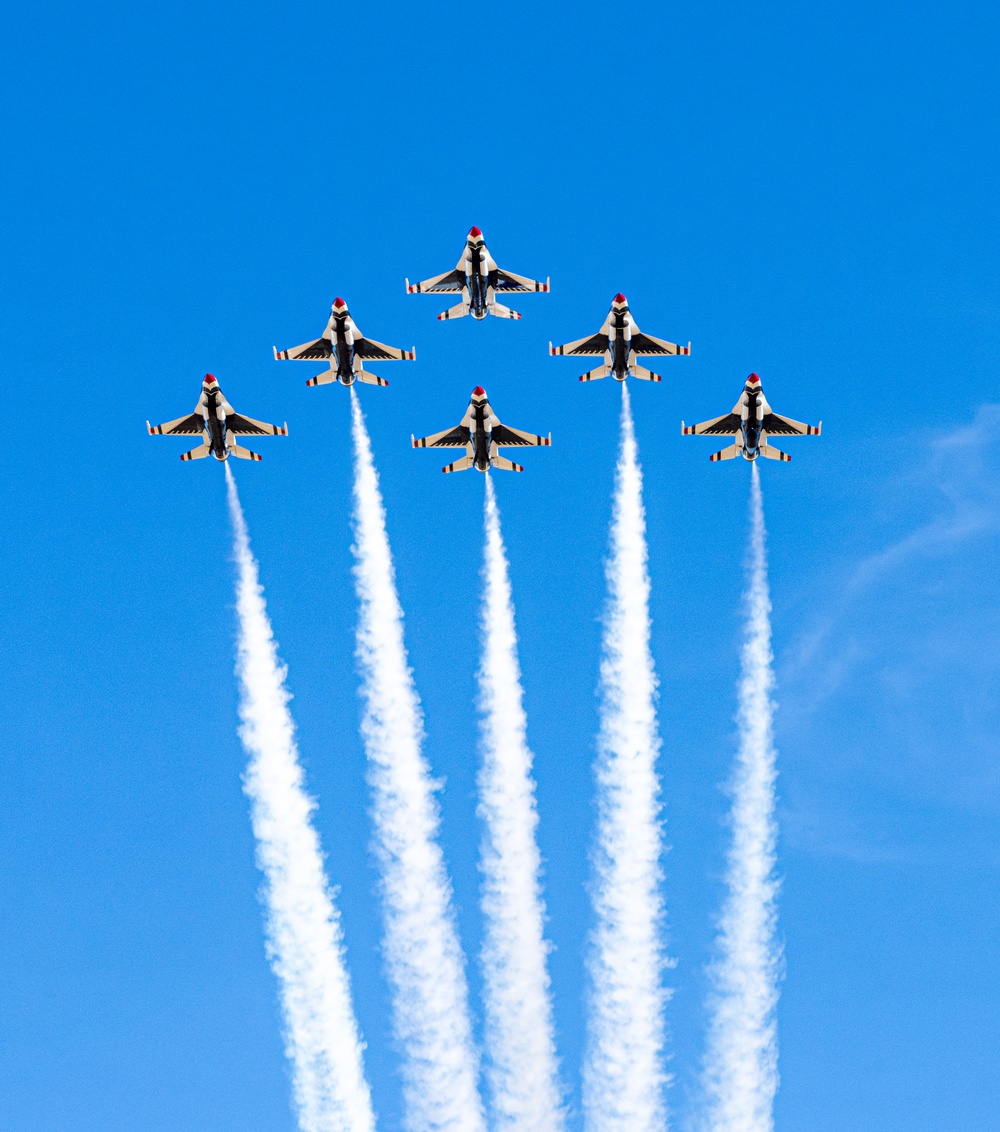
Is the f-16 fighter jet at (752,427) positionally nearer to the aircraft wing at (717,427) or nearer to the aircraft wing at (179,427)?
the aircraft wing at (717,427)

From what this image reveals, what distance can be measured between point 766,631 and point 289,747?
81.4ft

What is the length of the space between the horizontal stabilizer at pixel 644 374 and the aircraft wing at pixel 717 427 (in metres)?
3.28

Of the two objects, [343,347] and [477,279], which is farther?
[477,279]

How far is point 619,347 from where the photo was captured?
3632 inches

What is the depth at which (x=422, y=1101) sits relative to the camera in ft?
253

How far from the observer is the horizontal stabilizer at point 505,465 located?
9431 cm

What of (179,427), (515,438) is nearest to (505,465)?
(515,438)

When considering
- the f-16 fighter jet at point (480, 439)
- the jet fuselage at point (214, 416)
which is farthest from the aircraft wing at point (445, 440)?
the jet fuselage at point (214, 416)

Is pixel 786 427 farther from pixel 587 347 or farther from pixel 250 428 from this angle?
pixel 250 428

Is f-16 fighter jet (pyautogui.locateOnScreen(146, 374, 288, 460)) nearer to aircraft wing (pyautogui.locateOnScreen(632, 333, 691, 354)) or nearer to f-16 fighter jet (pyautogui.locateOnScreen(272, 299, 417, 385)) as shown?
f-16 fighter jet (pyautogui.locateOnScreen(272, 299, 417, 385))

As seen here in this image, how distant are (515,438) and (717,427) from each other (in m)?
11.5

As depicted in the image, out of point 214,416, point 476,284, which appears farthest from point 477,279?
point 214,416

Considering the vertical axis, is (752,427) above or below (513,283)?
below

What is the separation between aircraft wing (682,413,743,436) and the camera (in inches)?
3809
